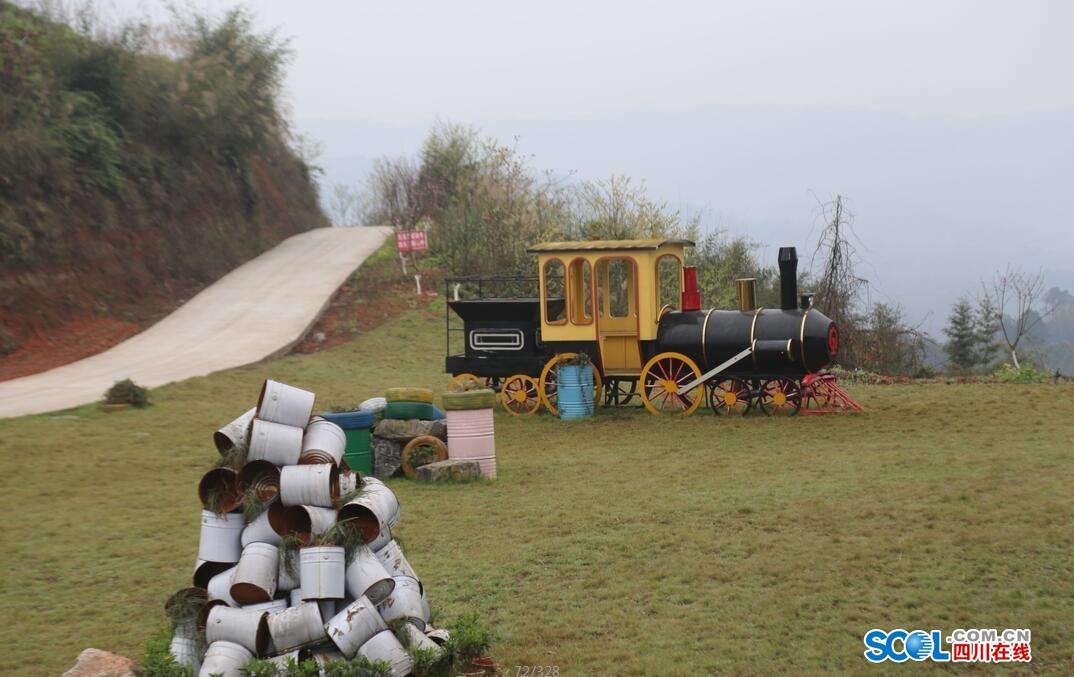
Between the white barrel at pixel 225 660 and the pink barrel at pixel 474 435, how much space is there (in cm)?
622

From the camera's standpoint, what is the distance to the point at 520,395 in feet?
54.0

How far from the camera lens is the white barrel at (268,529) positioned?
590cm

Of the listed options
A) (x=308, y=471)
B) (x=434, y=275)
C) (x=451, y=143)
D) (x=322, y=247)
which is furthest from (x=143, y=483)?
(x=451, y=143)

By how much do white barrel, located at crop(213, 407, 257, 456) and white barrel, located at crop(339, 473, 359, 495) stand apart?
0.57 m

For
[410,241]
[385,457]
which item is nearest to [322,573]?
[385,457]

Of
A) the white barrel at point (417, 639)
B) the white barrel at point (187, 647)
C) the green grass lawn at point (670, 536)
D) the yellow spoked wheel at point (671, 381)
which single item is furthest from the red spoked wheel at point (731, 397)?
the white barrel at point (187, 647)

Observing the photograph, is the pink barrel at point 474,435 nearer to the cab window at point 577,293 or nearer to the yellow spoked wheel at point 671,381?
the yellow spoked wheel at point 671,381

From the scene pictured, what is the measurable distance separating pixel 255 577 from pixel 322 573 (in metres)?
0.36

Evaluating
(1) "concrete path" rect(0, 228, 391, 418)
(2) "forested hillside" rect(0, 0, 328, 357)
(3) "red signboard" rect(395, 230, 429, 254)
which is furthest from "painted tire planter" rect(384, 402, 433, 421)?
(3) "red signboard" rect(395, 230, 429, 254)

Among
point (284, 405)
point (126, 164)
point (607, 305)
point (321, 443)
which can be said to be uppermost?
point (126, 164)

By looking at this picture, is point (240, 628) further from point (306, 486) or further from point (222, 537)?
point (306, 486)

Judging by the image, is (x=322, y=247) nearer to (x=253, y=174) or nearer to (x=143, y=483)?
(x=253, y=174)

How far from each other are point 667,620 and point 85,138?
23.3 meters

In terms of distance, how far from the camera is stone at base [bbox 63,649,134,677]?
18.4 ft
